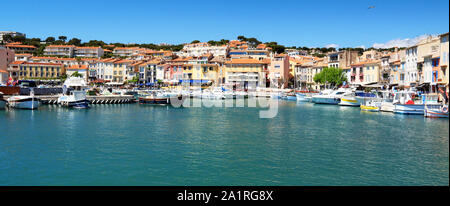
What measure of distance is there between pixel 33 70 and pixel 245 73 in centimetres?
3892

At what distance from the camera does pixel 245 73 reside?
6425 centimetres

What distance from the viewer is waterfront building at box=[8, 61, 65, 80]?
6919 centimetres

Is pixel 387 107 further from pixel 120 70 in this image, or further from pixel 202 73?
pixel 120 70

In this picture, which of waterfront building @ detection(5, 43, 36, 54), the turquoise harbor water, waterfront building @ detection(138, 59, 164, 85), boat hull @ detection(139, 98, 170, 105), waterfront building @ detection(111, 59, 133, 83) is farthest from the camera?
waterfront building @ detection(5, 43, 36, 54)

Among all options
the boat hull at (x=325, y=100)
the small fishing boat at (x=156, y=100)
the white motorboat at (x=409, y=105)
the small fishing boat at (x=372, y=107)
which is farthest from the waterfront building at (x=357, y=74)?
A: the small fishing boat at (x=156, y=100)

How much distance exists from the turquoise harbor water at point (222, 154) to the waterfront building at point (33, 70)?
176 ft

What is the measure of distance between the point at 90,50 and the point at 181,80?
143ft

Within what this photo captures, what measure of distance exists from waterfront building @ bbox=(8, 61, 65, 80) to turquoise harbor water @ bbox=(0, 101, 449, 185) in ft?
176

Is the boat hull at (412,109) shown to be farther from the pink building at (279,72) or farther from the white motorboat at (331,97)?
the pink building at (279,72)

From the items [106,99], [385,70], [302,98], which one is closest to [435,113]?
[302,98]

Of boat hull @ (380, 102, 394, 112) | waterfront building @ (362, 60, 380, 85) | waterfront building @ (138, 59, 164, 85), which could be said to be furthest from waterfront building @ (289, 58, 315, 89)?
boat hull @ (380, 102, 394, 112)

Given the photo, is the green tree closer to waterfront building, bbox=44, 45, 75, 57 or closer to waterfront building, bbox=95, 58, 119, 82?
waterfront building, bbox=95, 58, 119, 82

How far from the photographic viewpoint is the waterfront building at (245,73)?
63.6 m

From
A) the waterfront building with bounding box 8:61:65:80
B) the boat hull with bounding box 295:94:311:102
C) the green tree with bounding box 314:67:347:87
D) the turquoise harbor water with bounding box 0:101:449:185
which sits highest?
the waterfront building with bounding box 8:61:65:80
